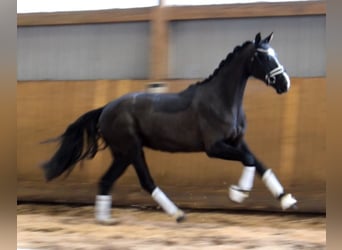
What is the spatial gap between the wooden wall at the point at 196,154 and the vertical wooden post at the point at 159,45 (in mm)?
183

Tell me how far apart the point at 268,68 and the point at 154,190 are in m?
1.41

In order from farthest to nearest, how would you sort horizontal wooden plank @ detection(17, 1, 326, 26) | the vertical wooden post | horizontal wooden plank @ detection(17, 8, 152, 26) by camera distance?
horizontal wooden plank @ detection(17, 8, 152, 26) → the vertical wooden post → horizontal wooden plank @ detection(17, 1, 326, 26)

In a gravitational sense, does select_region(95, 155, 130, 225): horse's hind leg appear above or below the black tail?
below

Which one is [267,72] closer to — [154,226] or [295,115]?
[295,115]

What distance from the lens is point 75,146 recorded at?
4691 millimetres

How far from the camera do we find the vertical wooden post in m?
5.64

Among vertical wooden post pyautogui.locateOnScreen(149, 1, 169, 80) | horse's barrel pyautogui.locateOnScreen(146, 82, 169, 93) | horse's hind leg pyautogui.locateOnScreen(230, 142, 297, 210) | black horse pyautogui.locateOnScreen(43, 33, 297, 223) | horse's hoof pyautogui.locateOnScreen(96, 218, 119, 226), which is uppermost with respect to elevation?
vertical wooden post pyautogui.locateOnScreen(149, 1, 169, 80)

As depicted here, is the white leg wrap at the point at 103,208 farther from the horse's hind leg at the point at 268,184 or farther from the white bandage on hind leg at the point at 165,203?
the horse's hind leg at the point at 268,184

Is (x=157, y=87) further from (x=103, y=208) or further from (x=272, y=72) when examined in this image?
(x=272, y=72)

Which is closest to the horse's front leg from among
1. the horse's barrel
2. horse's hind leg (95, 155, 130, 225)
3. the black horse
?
the black horse

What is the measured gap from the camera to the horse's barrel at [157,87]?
5480mm

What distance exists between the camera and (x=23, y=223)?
4.76 metres


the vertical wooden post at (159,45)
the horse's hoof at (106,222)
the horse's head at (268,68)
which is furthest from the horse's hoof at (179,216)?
the vertical wooden post at (159,45)

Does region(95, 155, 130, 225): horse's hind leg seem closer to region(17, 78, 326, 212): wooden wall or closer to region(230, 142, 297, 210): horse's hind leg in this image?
region(17, 78, 326, 212): wooden wall
